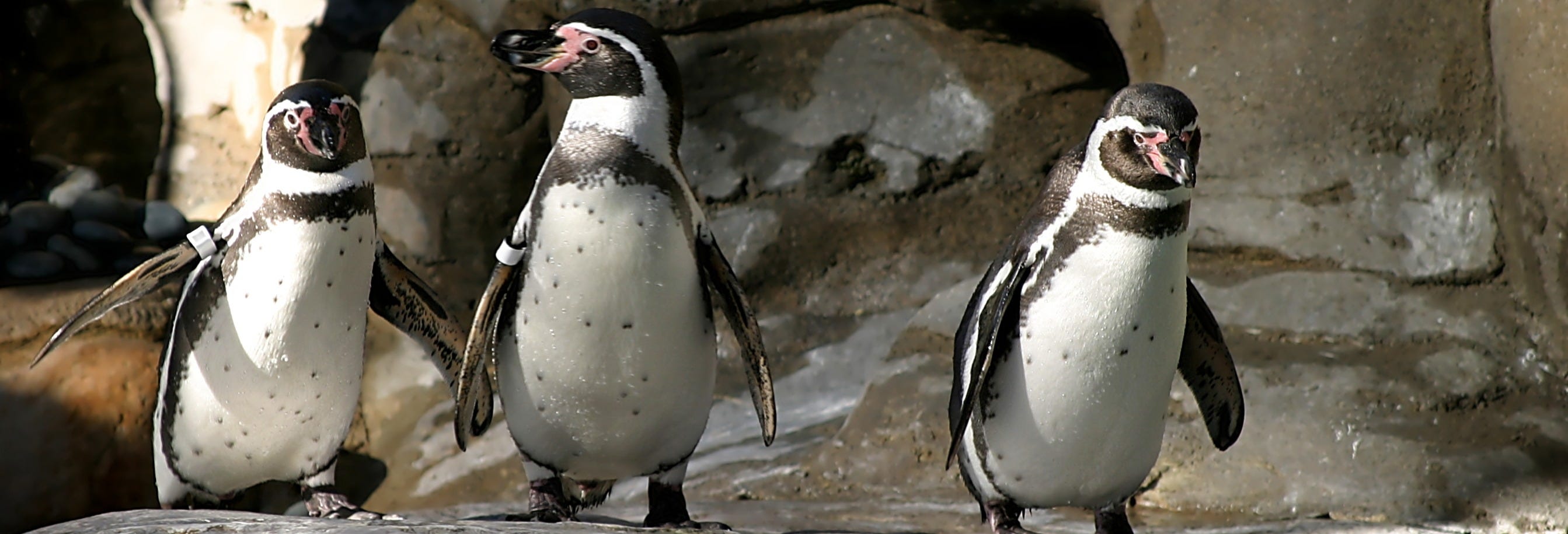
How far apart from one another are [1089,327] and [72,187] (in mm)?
4655

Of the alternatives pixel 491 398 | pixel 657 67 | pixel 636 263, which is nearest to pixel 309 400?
pixel 491 398

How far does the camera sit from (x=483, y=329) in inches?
110

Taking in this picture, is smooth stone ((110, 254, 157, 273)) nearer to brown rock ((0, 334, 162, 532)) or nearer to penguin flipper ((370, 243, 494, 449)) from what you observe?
brown rock ((0, 334, 162, 532))

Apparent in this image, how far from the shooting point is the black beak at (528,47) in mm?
2768

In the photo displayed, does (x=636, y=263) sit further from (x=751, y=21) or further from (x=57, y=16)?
(x=57, y=16)

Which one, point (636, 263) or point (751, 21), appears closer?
point (636, 263)

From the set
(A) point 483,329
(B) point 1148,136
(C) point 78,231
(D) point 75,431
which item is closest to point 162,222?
(C) point 78,231

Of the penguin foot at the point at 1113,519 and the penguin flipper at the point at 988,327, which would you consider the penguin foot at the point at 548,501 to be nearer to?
the penguin flipper at the point at 988,327

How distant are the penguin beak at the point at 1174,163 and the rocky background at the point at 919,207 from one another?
1.11 meters

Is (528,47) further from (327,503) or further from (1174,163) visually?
(1174,163)

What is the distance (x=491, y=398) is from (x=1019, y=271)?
122 centimetres

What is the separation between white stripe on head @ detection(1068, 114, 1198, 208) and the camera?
97.2 inches

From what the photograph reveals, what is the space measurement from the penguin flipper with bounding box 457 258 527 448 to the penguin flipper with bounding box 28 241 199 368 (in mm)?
636

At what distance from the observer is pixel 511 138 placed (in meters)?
5.29
